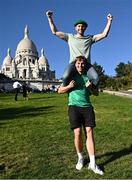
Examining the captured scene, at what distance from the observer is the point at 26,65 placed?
18250 cm

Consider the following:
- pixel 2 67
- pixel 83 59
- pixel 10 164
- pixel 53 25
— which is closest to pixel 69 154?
pixel 10 164

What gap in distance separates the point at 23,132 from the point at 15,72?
6704 inches

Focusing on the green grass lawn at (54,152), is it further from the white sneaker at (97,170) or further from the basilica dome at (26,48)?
the basilica dome at (26,48)

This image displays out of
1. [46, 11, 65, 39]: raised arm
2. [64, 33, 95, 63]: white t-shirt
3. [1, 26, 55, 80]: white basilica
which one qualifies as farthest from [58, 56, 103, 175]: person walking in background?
[1, 26, 55, 80]: white basilica

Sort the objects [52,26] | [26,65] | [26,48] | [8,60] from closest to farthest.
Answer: [52,26], [26,65], [26,48], [8,60]

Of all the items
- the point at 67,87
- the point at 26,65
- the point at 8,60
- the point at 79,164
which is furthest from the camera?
the point at 8,60

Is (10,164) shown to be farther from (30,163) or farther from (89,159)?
(89,159)

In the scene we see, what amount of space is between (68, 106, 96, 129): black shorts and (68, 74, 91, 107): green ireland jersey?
0.25 feet

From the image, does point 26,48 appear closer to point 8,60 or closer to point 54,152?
point 8,60

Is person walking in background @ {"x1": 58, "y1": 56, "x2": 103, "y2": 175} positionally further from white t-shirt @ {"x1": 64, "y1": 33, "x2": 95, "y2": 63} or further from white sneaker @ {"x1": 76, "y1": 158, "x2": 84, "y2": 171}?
white t-shirt @ {"x1": 64, "y1": 33, "x2": 95, "y2": 63}

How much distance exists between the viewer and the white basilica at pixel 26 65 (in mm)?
182000

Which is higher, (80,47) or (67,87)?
(80,47)

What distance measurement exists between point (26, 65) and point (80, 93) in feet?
578

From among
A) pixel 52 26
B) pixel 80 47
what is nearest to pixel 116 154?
pixel 80 47
